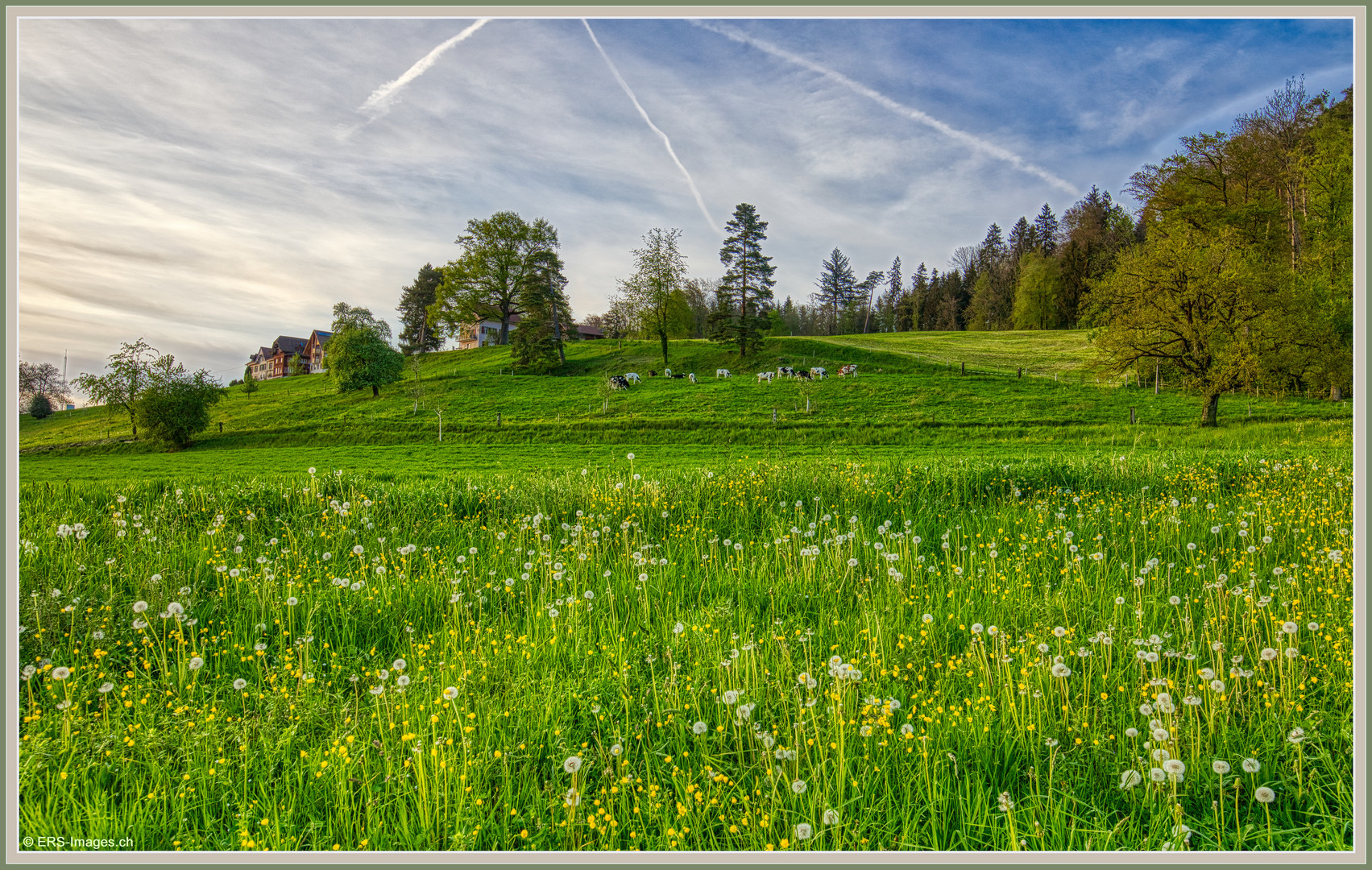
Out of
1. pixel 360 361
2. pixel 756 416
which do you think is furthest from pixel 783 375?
pixel 360 361

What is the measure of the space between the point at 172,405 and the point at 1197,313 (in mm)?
56274

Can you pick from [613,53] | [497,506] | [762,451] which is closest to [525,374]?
[762,451]

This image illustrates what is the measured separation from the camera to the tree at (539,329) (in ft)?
200

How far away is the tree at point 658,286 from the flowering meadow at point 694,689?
55628mm

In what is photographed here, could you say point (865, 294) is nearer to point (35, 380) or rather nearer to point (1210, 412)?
point (1210, 412)

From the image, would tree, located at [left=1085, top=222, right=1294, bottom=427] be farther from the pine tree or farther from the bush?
the pine tree

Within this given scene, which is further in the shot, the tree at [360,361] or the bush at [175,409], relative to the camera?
the tree at [360,361]

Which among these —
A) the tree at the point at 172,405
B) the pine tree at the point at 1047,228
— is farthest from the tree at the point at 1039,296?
the tree at the point at 172,405

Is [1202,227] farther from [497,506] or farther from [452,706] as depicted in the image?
[452,706]

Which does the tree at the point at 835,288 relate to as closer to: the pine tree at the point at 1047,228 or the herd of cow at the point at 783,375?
the pine tree at the point at 1047,228

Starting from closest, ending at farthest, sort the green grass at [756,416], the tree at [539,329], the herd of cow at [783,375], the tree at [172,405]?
the green grass at [756,416] < the tree at [172,405] < the herd of cow at [783,375] < the tree at [539,329]

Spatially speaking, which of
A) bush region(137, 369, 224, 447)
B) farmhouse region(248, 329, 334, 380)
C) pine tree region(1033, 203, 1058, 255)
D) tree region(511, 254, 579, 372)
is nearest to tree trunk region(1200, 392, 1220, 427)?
tree region(511, 254, 579, 372)

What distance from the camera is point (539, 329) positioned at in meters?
61.4

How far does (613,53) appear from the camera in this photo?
4184mm
